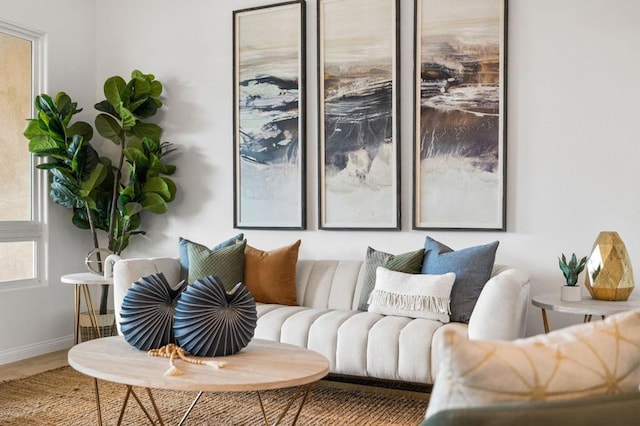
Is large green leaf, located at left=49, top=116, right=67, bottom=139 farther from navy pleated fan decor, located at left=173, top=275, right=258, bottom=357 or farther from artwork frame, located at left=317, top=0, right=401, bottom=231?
navy pleated fan decor, located at left=173, top=275, right=258, bottom=357

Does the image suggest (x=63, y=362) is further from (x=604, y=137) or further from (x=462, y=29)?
(x=604, y=137)

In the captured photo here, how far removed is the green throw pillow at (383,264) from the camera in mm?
3701

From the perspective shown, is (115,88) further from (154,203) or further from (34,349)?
(34,349)

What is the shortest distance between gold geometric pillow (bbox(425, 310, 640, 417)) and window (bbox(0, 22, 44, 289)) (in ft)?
13.9

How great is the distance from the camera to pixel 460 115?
158 inches

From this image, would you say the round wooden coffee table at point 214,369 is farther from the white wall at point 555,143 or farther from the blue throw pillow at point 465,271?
the white wall at point 555,143

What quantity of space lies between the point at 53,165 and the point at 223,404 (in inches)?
90.0

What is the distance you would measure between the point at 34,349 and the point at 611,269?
388 cm

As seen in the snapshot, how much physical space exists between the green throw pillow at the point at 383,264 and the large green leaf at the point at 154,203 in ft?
5.44

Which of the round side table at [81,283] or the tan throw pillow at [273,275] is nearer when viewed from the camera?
the tan throw pillow at [273,275]

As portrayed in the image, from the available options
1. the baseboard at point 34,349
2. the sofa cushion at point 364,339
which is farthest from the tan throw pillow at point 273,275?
the baseboard at point 34,349

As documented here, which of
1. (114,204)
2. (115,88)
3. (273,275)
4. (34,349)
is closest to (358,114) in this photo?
(273,275)

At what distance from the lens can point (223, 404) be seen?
3443 mm

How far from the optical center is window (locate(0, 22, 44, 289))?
4590 millimetres
